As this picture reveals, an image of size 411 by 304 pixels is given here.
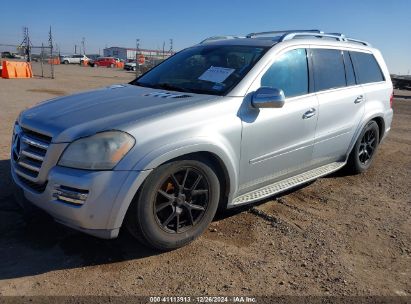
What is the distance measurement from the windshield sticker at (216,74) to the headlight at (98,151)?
4.19 ft

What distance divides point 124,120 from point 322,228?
2.15 m

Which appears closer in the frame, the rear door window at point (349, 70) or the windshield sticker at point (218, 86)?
the windshield sticker at point (218, 86)

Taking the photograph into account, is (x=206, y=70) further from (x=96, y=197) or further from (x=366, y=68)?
(x=366, y=68)

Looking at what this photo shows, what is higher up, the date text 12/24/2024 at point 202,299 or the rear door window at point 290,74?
the rear door window at point 290,74

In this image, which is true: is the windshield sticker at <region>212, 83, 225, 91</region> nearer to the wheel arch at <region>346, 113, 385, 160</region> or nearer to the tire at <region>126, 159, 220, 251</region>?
the tire at <region>126, 159, 220, 251</region>

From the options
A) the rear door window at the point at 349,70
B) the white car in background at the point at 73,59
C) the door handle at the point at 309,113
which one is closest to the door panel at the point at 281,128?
the door handle at the point at 309,113

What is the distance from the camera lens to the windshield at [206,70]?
12.5 feet

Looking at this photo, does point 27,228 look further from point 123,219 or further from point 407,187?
point 407,187

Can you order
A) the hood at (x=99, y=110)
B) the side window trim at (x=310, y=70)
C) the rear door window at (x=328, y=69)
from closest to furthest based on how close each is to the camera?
the hood at (x=99, y=110) < the side window trim at (x=310, y=70) < the rear door window at (x=328, y=69)

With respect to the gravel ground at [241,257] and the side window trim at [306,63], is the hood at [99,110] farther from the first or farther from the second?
the gravel ground at [241,257]

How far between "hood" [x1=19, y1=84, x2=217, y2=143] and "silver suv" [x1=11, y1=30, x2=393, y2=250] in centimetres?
1

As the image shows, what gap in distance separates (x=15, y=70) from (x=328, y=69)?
22.0m

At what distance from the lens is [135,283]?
2.91 metres

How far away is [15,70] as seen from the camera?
22.9 metres
